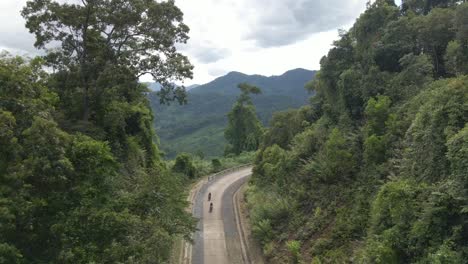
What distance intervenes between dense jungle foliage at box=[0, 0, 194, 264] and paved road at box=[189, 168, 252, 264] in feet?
18.3

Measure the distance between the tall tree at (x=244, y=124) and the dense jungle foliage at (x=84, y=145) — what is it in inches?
1575

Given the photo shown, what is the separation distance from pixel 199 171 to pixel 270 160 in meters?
11.8

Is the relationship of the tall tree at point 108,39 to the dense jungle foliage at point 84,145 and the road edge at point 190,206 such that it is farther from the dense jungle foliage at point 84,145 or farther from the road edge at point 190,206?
the road edge at point 190,206

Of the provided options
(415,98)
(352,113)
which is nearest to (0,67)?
(415,98)

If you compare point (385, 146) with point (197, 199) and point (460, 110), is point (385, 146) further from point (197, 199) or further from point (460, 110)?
point (197, 199)

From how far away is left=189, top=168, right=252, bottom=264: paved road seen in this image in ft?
70.6

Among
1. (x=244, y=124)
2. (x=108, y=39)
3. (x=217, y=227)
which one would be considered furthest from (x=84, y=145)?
(x=244, y=124)

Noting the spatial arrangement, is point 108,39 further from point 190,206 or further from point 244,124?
point 244,124

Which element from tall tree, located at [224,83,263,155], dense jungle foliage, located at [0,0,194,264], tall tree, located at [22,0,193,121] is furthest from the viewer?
tall tree, located at [224,83,263,155]

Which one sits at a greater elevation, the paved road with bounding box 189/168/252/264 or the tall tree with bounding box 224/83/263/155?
the tall tree with bounding box 224/83/263/155

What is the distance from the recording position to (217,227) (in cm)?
2581

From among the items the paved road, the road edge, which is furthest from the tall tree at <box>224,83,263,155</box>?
the paved road

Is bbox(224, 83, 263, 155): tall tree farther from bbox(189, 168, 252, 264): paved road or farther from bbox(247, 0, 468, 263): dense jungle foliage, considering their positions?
bbox(247, 0, 468, 263): dense jungle foliage

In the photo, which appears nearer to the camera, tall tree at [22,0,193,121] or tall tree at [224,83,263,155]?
tall tree at [22,0,193,121]
